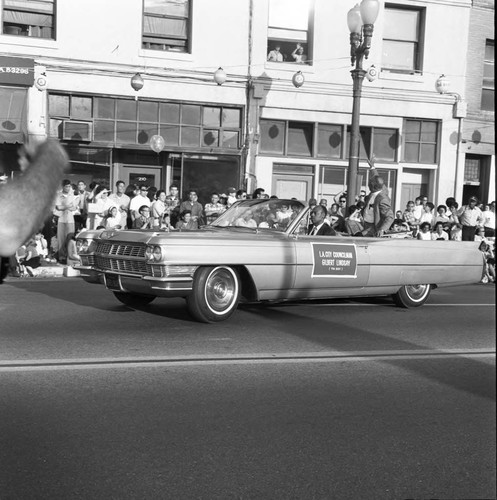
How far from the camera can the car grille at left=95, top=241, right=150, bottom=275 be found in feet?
23.4

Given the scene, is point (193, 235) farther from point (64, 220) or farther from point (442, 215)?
point (442, 215)

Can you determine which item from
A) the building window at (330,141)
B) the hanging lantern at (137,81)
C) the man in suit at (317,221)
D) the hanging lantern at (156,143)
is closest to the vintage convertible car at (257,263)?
the man in suit at (317,221)

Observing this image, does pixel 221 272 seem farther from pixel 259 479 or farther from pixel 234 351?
pixel 259 479

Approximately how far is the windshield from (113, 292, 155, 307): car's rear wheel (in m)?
1.27

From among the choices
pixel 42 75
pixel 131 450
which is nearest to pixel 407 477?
pixel 131 450

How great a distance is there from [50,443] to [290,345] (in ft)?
10.0

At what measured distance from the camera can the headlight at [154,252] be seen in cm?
688

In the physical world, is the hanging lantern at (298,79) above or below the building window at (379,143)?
above

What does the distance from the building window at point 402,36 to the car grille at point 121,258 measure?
495cm

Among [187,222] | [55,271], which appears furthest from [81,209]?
[187,222]

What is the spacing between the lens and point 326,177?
766 inches

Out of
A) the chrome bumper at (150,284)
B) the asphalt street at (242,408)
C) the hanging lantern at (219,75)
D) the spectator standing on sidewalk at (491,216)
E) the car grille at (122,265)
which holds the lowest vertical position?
the asphalt street at (242,408)

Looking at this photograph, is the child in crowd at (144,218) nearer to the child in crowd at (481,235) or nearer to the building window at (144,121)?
the building window at (144,121)

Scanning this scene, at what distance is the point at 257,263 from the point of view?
7.42 metres
